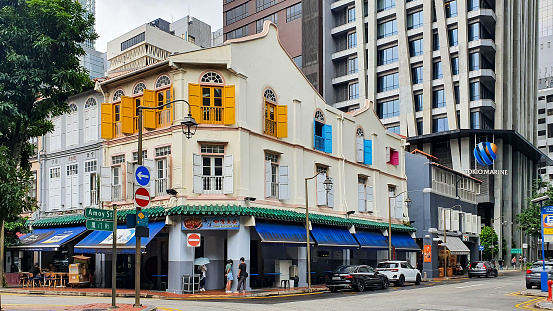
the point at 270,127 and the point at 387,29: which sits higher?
the point at 387,29

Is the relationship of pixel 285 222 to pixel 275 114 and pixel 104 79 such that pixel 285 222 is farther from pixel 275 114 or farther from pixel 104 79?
pixel 104 79

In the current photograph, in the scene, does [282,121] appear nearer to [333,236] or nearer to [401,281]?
[333,236]

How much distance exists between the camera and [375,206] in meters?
45.3

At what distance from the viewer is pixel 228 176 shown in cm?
3080

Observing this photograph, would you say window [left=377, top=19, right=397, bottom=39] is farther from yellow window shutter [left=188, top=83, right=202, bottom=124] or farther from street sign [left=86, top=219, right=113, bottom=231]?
street sign [left=86, top=219, right=113, bottom=231]

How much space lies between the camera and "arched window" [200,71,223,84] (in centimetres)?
3172

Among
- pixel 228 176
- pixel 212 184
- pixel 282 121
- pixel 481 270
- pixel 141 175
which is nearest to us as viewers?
pixel 141 175

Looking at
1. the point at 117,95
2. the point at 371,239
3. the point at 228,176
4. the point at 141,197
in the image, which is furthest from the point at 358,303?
the point at 371,239

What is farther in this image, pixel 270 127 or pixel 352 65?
pixel 352 65

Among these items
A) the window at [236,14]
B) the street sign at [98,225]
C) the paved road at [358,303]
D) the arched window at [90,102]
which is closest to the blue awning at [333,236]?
the paved road at [358,303]

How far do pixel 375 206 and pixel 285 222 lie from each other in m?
13.0

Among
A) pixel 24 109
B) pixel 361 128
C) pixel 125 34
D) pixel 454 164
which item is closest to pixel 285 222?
pixel 361 128

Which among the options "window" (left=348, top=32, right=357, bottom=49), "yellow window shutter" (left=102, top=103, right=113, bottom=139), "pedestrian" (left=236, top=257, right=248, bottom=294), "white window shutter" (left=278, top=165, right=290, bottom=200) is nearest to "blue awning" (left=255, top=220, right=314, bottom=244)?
"white window shutter" (left=278, top=165, right=290, bottom=200)

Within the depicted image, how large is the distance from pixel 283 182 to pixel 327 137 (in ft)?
20.9
